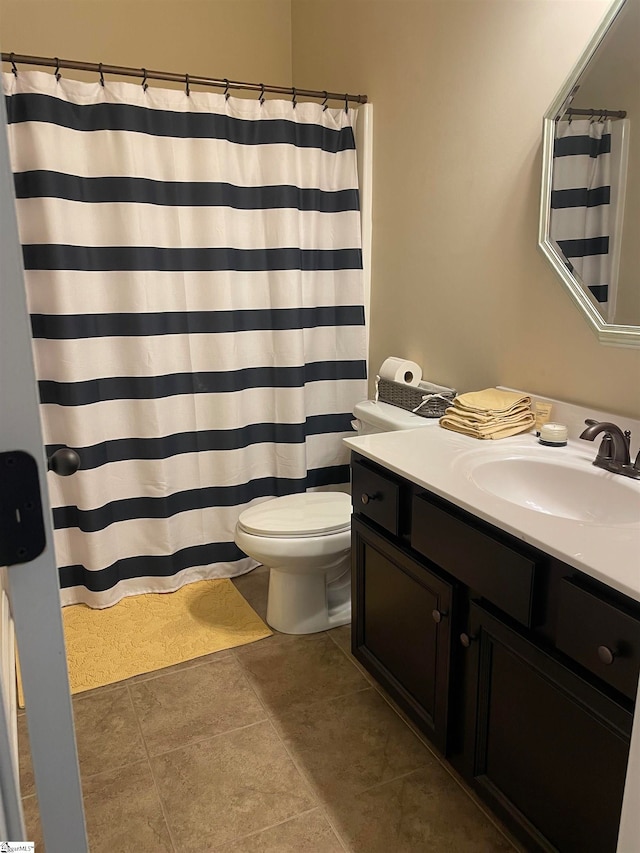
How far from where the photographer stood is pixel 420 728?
1.78 meters

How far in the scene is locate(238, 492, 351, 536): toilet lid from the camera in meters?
2.25

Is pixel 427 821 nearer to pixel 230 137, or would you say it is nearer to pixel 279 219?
pixel 279 219

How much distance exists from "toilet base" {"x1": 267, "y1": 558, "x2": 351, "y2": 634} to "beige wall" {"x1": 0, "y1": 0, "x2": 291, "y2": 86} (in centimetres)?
232

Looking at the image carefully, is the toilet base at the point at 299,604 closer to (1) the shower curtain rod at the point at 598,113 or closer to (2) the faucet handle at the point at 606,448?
(2) the faucet handle at the point at 606,448

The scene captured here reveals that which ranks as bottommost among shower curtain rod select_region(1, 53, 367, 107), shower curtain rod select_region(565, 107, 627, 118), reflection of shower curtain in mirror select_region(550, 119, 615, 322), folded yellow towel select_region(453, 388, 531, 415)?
folded yellow towel select_region(453, 388, 531, 415)

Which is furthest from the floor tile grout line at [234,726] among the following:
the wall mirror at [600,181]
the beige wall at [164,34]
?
the beige wall at [164,34]

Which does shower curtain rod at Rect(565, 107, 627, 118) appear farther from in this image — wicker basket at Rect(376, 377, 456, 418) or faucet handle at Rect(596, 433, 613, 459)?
wicker basket at Rect(376, 377, 456, 418)

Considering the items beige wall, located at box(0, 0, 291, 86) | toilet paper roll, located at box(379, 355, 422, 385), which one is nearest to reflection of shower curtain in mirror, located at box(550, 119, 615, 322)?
toilet paper roll, located at box(379, 355, 422, 385)

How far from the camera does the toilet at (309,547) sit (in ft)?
7.34

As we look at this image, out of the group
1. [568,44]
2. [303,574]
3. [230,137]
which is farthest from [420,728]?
[230,137]

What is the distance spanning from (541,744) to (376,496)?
0.73 m

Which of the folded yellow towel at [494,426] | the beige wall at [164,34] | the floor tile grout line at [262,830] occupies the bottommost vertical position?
the floor tile grout line at [262,830]

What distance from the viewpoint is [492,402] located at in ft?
6.43

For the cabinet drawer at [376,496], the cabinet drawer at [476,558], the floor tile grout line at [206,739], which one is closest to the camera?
the cabinet drawer at [476,558]
